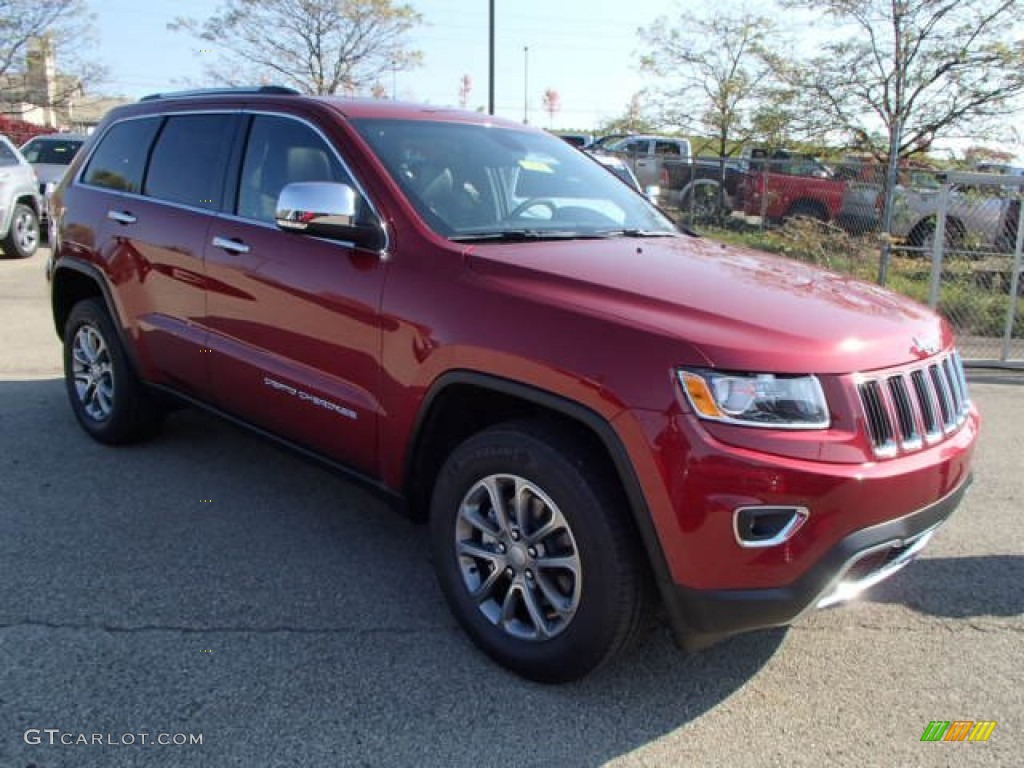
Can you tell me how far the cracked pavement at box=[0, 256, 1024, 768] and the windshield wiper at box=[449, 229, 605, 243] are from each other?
1390 mm

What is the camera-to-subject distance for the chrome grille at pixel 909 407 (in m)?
2.47

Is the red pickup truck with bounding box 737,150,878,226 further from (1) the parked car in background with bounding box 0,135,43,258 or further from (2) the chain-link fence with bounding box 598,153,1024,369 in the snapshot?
(1) the parked car in background with bounding box 0,135,43,258

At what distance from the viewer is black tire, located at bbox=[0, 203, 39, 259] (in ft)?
40.9

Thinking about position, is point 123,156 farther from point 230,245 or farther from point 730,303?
point 730,303

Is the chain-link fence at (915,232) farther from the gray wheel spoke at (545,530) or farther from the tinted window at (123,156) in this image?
the gray wheel spoke at (545,530)

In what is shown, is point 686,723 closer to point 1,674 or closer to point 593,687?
point 593,687

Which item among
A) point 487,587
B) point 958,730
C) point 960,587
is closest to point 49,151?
point 487,587

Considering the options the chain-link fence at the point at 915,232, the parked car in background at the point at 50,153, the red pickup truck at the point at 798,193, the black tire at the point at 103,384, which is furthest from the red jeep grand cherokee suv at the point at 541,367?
the parked car in background at the point at 50,153

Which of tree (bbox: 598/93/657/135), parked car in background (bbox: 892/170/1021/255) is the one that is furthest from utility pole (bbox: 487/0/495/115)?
parked car in background (bbox: 892/170/1021/255)

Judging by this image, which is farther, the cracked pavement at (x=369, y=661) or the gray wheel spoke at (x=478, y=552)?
the gray wheel spoke at (x=478, y=552)

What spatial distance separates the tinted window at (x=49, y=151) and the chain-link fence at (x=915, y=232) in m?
10.9

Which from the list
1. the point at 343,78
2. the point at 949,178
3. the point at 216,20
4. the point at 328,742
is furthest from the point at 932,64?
the point at 216,20

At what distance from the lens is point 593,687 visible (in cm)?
283

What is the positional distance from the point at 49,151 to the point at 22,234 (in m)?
4.98
